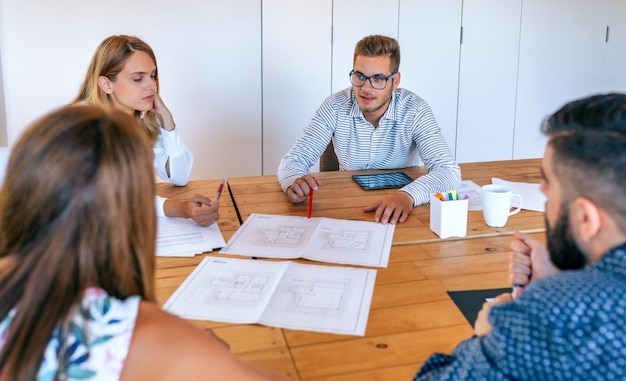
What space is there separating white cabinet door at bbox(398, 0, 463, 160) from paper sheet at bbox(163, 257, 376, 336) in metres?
2.77

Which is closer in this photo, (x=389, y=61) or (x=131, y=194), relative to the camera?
(x=131, y=194)

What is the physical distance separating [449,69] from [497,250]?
107 inches

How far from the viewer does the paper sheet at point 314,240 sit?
1417mm

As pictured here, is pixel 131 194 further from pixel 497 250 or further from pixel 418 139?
pixel 418 139

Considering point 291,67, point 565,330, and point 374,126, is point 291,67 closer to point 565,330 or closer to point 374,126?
point 374,126

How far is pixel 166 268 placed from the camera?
1.35 metres

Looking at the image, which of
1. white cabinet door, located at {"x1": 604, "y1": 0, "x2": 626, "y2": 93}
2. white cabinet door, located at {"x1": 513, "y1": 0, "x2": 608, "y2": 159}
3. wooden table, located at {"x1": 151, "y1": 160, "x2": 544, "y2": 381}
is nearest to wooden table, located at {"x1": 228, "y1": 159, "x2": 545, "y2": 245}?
wooden table, located at {"x1": 151, "y1": 160, "x2": 544, "y2": 381}

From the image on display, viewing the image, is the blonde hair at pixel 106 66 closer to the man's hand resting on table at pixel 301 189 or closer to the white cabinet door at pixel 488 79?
the man's hand resting on table at pixel 301 189

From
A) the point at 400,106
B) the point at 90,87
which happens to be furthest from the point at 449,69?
the point at 90,87

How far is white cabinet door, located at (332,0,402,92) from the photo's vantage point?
3.69m

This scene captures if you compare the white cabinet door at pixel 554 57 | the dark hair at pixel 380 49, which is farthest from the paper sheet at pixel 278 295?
the white cabinet door at pixel 554 57

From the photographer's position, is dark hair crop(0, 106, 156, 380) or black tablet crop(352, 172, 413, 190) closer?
dark hair crop(0, 106, 156, 380)

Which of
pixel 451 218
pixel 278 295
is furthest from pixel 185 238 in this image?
pixel 451 218

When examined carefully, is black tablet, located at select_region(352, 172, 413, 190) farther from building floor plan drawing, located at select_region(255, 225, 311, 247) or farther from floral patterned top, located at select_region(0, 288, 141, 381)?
floral patterned top, located at select_region(0, 288, 141, 381)
